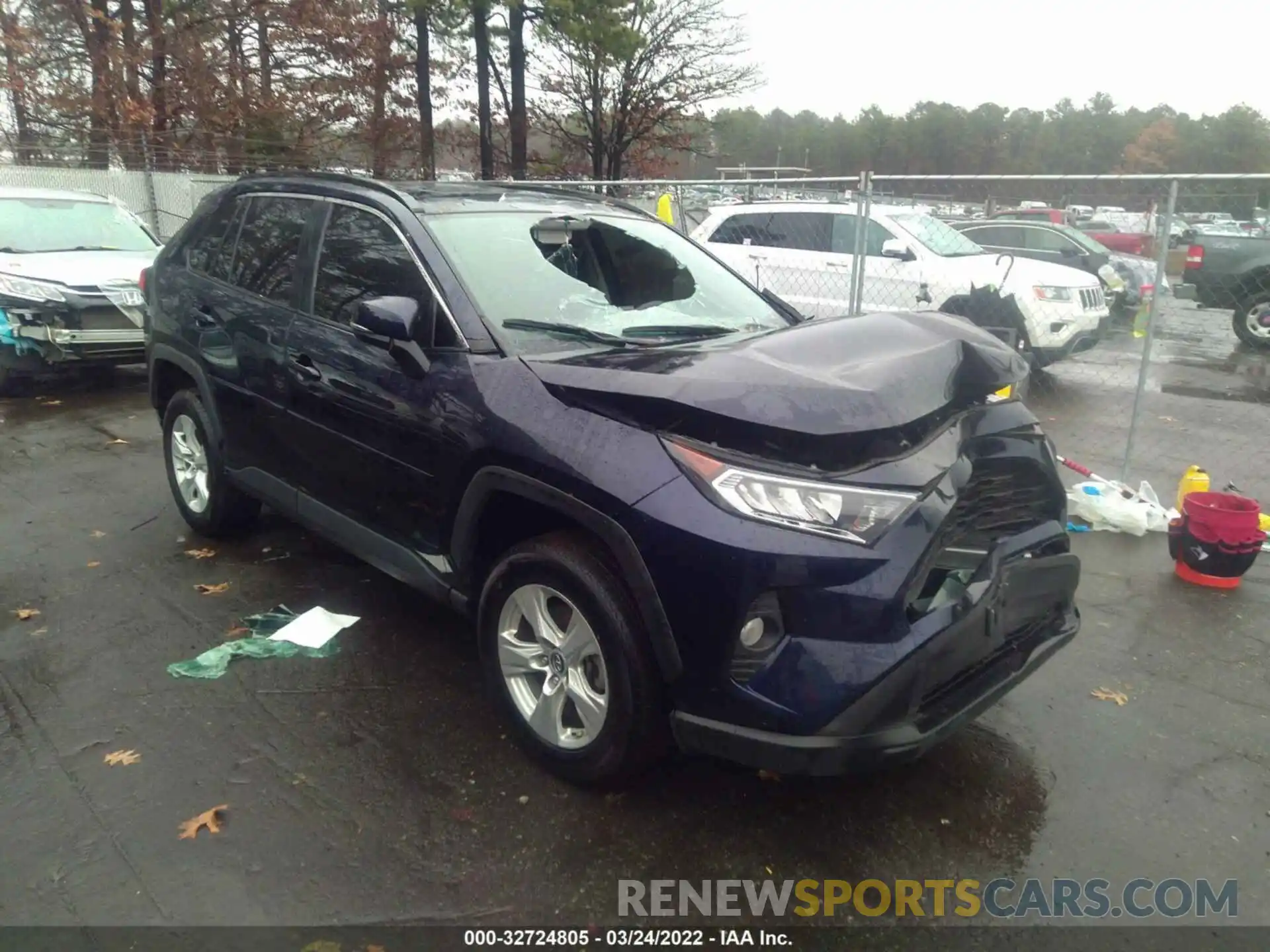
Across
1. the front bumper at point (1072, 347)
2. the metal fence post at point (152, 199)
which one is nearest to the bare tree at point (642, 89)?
the metal fence post at point (152, 199)

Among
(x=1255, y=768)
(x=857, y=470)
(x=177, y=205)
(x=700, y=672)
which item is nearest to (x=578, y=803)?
(x=700, y=672)

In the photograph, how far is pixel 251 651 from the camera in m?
3.97

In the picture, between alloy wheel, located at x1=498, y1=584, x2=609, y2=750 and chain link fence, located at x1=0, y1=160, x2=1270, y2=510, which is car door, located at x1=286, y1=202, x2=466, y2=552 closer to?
alloy wheel, located at x1=498, y1=584, x2=609, y2=750

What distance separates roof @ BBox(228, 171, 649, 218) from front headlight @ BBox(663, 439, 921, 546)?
1.87 m

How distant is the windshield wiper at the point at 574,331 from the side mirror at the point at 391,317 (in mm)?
327

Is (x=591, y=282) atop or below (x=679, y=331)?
A: atop

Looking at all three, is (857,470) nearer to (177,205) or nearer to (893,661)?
(893,661)

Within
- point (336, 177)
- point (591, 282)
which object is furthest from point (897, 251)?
Answer: point (336, 177)

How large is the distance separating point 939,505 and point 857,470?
25cm

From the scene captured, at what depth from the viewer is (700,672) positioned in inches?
102

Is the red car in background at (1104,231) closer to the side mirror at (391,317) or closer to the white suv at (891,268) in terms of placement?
the white suv at (891,268)

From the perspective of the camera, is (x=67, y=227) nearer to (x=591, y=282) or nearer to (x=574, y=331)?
(x=591, y=282)

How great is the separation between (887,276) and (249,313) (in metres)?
6.84

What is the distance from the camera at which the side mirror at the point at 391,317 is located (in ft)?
10.6
